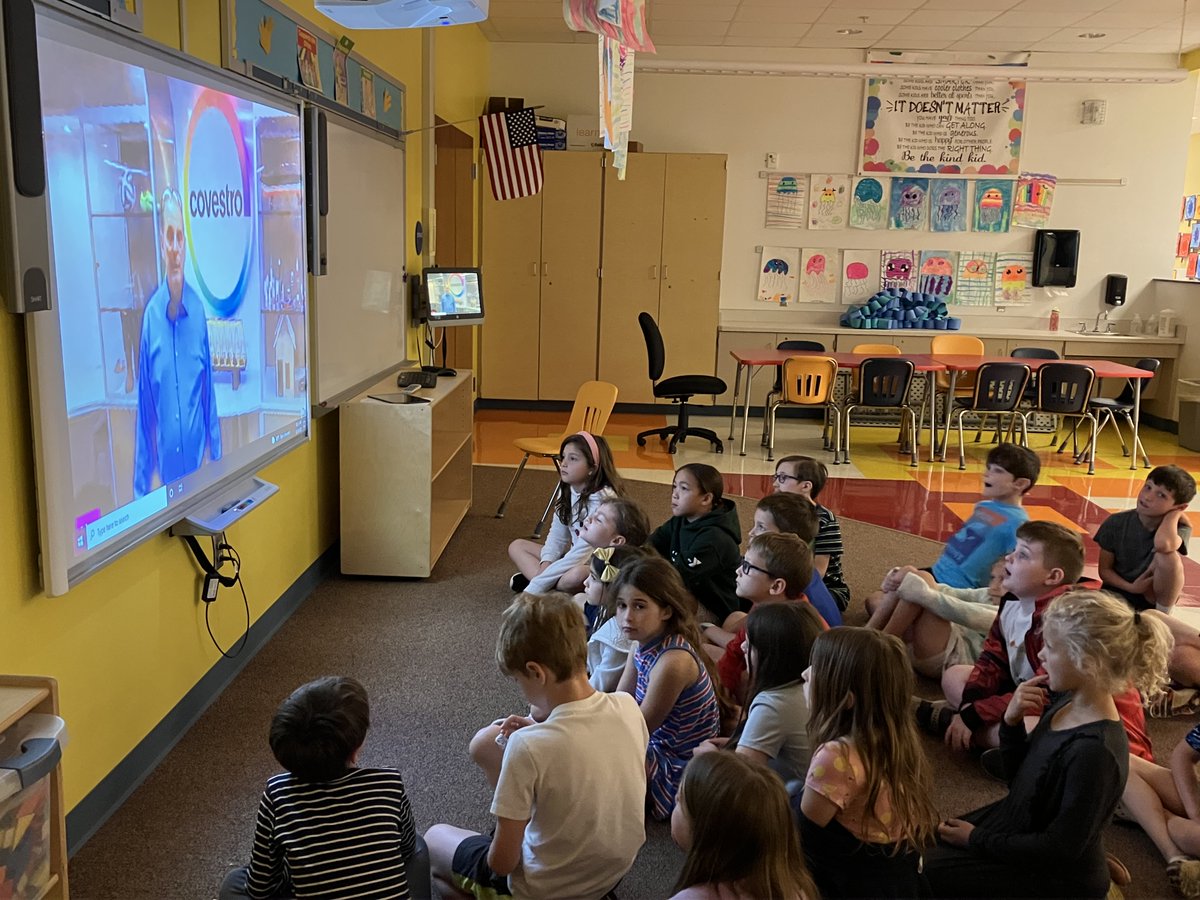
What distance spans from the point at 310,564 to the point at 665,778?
226cm

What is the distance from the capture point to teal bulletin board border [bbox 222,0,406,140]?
330 cm

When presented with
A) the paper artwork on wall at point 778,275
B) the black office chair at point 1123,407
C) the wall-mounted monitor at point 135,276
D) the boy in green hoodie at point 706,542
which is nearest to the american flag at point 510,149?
the wall-mounted monitor at point 135,276

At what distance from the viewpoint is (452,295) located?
6156 millimetres

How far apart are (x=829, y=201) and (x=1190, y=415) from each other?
3544 millimetres

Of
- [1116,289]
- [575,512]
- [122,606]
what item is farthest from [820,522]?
[1116,289]

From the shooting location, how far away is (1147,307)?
9.45 meters

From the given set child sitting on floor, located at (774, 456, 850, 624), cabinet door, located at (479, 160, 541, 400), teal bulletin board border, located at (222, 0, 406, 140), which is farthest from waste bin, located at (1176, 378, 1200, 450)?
teal bulletin board border, located at (222, 0, 406, 140)

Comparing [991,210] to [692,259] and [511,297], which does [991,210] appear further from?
[511,297]

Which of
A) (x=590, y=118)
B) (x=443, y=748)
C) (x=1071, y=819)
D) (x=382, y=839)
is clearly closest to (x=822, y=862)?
(x=1071, y=819)

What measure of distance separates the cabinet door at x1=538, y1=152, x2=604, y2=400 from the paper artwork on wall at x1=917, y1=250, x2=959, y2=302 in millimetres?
3042

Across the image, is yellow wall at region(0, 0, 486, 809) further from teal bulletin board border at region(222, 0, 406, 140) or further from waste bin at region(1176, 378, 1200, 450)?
waste bin at region(1176, 378, 1200, 450)

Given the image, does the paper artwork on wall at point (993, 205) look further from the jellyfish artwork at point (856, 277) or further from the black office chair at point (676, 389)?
the black office chair at point (676, 389)

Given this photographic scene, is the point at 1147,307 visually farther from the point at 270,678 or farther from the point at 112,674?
the point at 112,674

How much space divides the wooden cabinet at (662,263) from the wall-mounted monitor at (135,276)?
18.9ft
